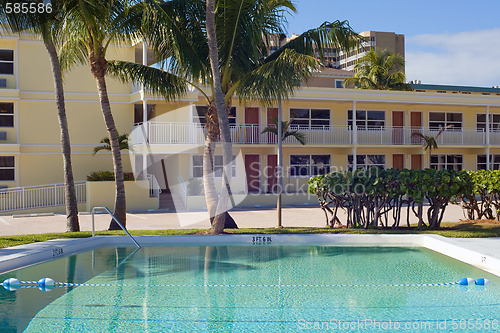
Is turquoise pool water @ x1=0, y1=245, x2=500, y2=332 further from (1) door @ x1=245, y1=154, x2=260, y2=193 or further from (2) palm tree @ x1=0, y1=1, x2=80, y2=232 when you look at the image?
(1) door @ x1=245, y1=154, x2=260, y2=193

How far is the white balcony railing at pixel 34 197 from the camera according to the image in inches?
913

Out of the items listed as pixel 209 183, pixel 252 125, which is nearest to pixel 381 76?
pixel 252 125

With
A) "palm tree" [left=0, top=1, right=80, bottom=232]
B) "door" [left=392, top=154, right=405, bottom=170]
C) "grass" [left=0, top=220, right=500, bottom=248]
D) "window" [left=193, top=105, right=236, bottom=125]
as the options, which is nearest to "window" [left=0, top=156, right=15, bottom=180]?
"window" [left=193, top=105, right=236, bottom=125]

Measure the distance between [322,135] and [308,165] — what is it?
2.25m

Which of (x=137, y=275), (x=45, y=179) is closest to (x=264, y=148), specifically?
(x=45, y=179)

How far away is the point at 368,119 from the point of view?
104ft

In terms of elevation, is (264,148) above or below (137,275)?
above

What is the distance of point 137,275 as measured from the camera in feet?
32.8

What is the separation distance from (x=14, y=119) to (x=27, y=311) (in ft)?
66.6

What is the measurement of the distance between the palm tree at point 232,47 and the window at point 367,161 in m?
17.4

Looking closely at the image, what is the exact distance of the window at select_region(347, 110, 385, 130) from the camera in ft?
103

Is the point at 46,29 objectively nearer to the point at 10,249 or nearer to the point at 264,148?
the point at 10,249

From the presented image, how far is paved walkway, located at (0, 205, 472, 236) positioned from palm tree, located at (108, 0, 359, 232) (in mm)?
4753

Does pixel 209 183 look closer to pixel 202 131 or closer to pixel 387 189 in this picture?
pixel 387 189
